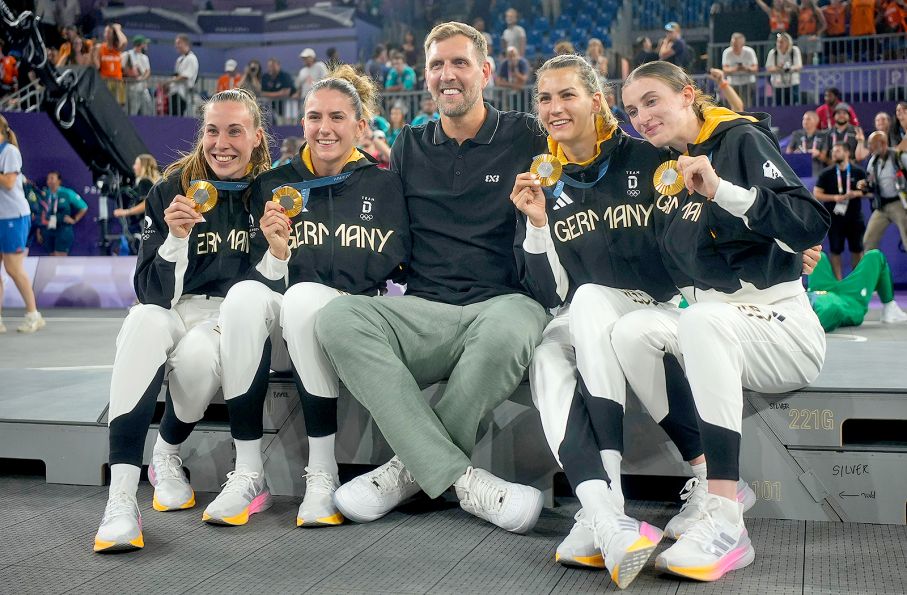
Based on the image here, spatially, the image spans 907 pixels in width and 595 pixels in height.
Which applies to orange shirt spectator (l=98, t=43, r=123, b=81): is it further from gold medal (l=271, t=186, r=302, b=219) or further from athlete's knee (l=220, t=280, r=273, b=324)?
athlete's knee (l=220, t=280, r=273, b=324)

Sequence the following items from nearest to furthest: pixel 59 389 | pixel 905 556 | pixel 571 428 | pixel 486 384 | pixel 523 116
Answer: pixel 905 556 < pixel 571 428 < pixel 486 384 < pixel 523 116 < pixel 59 389

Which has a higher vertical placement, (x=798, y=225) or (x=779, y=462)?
(x=798, y=225)

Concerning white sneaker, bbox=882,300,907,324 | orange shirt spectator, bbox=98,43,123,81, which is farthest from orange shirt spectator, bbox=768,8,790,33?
orange shirt spectator, bbox=98,43,123,81

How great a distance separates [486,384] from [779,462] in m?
0.91

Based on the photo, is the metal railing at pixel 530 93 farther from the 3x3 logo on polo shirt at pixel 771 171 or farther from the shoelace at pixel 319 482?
the 3x3 logo on polo shirt at pixel 771 171

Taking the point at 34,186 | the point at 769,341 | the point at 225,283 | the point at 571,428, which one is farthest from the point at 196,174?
the point at 34,186

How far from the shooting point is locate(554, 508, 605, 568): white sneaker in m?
2.31

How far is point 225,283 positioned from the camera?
10.3 ft

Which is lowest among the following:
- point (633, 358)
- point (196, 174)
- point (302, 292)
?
point (633, 358)

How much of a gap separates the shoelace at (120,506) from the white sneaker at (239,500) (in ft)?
0.77

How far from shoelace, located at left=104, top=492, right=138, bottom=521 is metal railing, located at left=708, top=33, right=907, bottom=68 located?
38.1 feet

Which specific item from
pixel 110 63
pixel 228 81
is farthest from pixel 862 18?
pixel 110 63

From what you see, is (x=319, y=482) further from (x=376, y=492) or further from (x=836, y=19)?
(x=836, y=19)

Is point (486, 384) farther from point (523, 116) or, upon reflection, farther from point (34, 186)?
point (34, 186)
